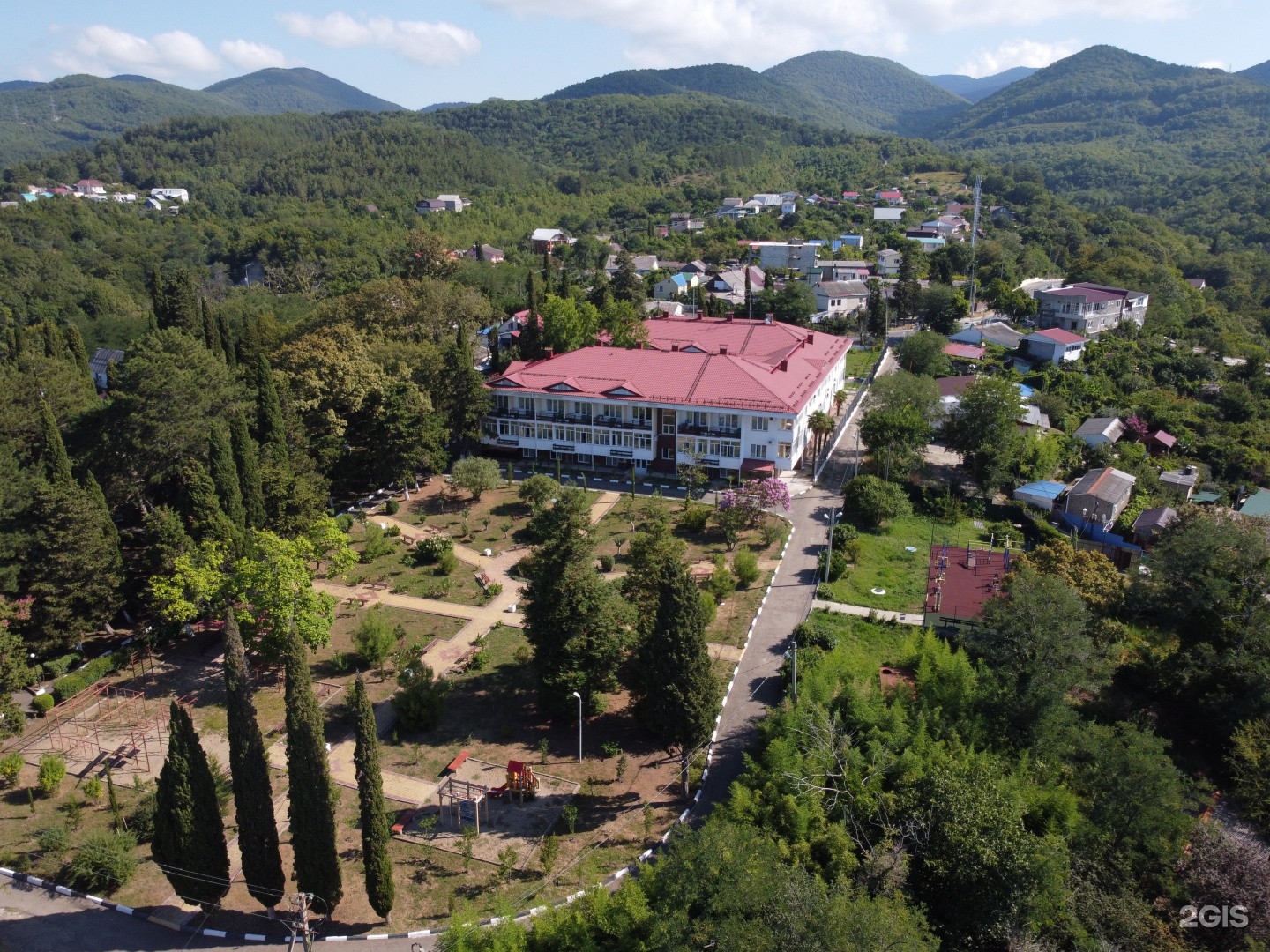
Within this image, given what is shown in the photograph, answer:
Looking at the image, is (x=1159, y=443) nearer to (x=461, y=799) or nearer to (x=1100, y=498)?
(x=1100, y=498)

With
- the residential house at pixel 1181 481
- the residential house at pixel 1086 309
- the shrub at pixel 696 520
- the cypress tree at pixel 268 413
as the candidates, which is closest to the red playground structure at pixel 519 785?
the shrub at pixel 696 520

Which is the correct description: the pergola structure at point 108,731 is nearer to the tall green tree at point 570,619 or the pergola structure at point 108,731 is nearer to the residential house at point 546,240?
the tall green tree at point 570,619

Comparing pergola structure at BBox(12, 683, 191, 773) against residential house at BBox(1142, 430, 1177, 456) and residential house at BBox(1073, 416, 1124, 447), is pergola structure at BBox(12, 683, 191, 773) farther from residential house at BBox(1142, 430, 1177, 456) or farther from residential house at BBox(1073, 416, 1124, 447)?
residential house at BBox(1142, 430, 1177, 456)

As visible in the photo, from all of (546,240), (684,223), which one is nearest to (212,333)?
(546,240)

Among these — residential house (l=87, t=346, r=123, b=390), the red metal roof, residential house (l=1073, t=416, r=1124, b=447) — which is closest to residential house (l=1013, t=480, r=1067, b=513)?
residential house (l=1073, t=416, r=1124, b=447)

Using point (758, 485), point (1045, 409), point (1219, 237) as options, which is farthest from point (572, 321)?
point (1219, 237)

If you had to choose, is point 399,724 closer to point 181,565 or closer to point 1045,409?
point 181,565
